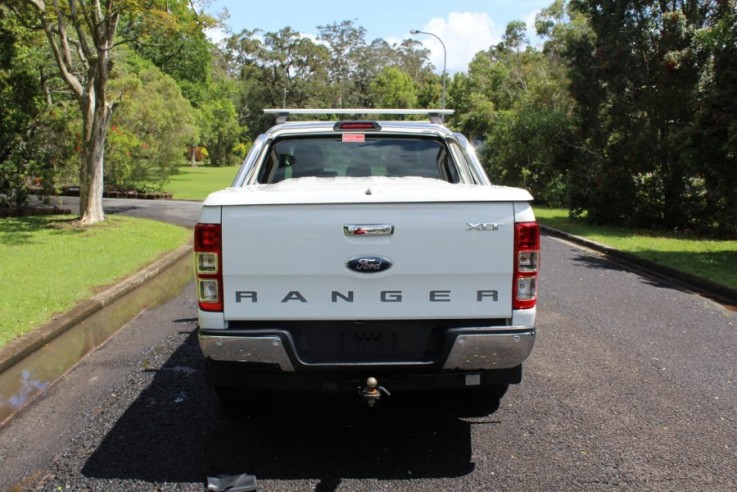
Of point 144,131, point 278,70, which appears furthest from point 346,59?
point 144,131

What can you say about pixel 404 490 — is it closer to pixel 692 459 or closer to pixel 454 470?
pixel 454 470

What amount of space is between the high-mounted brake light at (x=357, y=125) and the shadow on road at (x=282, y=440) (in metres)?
2.16

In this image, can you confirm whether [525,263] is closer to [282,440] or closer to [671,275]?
[282,440]

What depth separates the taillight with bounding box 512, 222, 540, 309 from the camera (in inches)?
137

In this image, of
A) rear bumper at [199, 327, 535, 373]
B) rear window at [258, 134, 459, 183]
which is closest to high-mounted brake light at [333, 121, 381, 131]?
rear window at [258, 134, 459, 183]

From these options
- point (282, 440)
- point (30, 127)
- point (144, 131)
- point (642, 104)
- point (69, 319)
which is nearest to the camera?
point (282, 440)

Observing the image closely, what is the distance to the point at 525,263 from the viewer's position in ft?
11.6

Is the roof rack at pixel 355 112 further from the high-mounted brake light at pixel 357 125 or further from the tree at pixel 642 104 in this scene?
the tree at pixel 642 104

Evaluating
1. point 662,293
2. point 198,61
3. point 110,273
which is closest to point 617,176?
point 662,293

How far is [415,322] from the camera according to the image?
361 cm

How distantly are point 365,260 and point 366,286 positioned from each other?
5.8 inches

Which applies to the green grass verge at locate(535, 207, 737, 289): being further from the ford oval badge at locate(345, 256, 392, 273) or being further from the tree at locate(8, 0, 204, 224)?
the tree at locate(8, 0, 204, 224)

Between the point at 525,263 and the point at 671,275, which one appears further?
the point at 671,275

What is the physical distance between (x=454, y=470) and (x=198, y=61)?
45304 mm
